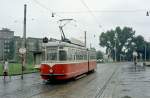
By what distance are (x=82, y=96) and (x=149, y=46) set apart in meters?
147

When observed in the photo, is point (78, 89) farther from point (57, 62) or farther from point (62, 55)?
point (62, 55)

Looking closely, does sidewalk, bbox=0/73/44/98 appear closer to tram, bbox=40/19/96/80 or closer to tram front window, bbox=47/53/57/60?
tram, bbox=40/19/96/80

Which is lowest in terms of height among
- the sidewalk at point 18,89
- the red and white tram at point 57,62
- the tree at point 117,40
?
the sidewalk at point 18,89

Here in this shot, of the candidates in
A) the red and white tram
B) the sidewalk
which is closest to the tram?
the red and white tram

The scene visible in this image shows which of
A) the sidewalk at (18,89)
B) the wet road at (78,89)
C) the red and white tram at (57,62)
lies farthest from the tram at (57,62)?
the sidewalk at (18,89)

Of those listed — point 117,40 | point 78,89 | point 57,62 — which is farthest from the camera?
point 117,40

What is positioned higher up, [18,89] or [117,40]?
[117,40]

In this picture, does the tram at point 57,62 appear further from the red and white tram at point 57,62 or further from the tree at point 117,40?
the tree at point 117,40

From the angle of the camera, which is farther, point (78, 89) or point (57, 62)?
point (57, 62)

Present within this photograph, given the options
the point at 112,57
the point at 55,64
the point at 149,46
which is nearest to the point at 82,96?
the point at 55,64

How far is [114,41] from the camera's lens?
6107 inches

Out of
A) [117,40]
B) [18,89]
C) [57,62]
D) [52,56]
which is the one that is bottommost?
[18,89]

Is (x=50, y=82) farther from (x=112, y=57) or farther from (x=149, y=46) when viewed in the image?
(x=149, y=46)

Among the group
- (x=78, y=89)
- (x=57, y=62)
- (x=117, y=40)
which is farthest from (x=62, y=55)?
(x=117, y=40)
